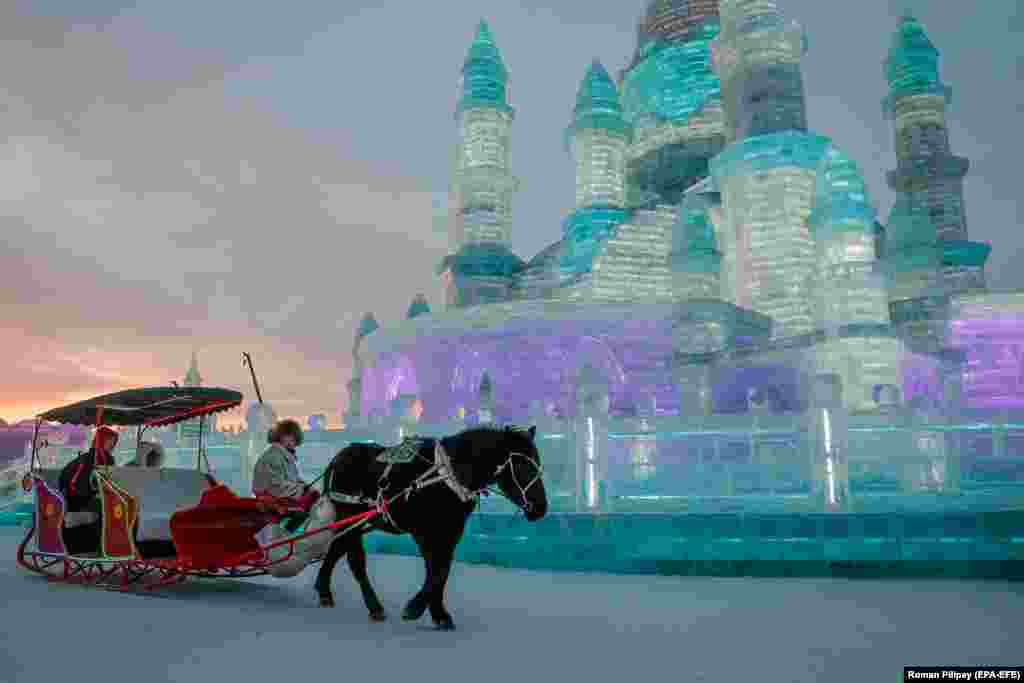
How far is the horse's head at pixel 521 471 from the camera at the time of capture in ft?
16.7

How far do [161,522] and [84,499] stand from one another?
1.25m

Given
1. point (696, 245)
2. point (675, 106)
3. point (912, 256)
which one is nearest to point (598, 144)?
point (675, 106)

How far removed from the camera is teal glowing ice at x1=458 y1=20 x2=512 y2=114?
35.4 m

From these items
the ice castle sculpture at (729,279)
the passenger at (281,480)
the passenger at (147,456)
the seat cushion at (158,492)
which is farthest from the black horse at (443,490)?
the ice castle sculpture at (729,279)

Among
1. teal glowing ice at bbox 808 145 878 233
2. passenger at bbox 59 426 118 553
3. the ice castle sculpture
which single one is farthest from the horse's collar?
teal glowing ice at bbox 808 145 878 233

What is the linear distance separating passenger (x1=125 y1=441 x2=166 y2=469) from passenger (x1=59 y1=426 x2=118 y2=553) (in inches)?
17.1

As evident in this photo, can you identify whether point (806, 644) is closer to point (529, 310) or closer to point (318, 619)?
point (318, 619)

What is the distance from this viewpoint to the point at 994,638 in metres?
4.68

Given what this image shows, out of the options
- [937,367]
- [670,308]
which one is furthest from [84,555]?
[937,367]

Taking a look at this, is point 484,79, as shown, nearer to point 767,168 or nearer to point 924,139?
point 767,168

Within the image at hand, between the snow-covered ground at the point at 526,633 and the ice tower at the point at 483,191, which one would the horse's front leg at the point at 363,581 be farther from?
the ice tower at the point at 483,191

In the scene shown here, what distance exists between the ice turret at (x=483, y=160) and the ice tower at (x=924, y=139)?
727 inches

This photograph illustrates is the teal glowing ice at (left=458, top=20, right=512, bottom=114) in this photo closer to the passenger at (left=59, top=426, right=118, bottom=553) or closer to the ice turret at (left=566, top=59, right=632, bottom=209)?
the ice turret at (left=566, top=59, right=632, bottom=209)

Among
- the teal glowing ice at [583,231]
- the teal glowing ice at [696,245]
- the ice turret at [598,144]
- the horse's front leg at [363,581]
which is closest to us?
the horse's front leg at [363,581]
